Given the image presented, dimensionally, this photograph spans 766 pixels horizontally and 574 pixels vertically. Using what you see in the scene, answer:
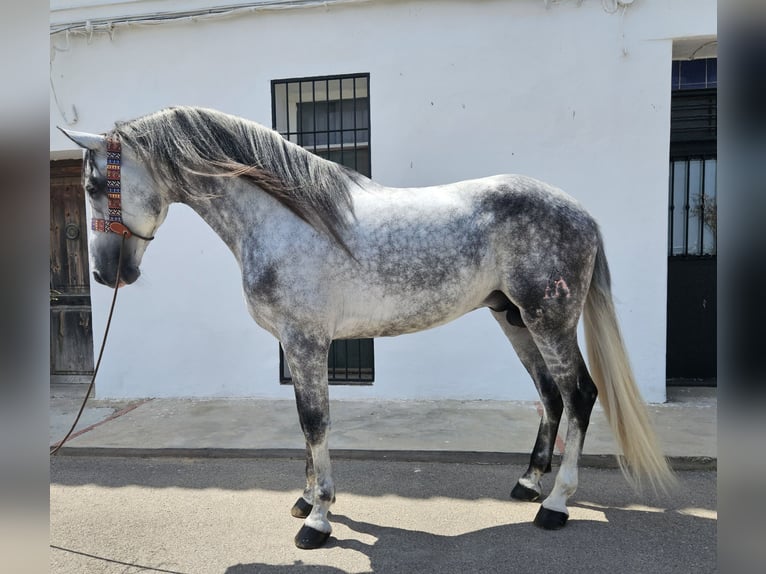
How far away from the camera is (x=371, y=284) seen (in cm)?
231

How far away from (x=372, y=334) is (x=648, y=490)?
1.97 meters

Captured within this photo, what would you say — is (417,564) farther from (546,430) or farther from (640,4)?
(640,4)

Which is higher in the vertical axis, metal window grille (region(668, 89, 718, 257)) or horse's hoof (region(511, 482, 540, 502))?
metal window grille (region(668, 89, 718, 257))

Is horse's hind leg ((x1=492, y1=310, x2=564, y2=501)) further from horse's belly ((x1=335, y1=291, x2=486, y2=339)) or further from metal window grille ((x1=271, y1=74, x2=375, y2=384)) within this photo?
metal window grille ((x1=271, y1=74, x2=375, y2=384))

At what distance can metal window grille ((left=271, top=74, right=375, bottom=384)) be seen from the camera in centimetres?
512

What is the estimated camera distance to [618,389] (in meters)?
2.53

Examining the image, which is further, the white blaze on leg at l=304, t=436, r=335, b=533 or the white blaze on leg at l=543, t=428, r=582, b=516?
the white blaze on leg at l=543, t=428, r=582, b=516

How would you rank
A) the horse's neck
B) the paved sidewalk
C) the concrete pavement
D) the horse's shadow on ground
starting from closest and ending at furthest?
1. the horse's shadow on ground
2. the concrete pavement
3. the horse's neck
4. the paved sidewalk

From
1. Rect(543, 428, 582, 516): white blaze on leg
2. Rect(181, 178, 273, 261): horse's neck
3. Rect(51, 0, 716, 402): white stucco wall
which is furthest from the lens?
Rect(51, 0, 716, 402): white stucco wall

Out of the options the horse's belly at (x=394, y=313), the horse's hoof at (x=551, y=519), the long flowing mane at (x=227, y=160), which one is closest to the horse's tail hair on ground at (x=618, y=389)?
the horse's hoof at (x=551, y=519)

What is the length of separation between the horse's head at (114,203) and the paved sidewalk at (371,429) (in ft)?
6.34

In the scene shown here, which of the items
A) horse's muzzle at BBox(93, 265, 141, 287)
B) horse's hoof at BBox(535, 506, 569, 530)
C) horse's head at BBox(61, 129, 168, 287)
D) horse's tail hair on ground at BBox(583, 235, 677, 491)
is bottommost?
horse's hoof at BBox(535, 506, 569, 530)

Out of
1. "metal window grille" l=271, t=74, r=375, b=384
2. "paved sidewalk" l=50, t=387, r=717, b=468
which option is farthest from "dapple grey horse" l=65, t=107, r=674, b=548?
"metal window grille" l=271, t=74, r=375, b=384

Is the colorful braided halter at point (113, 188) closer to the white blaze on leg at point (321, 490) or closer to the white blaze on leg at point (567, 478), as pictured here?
the white blaze on leg at point (321, 490)
